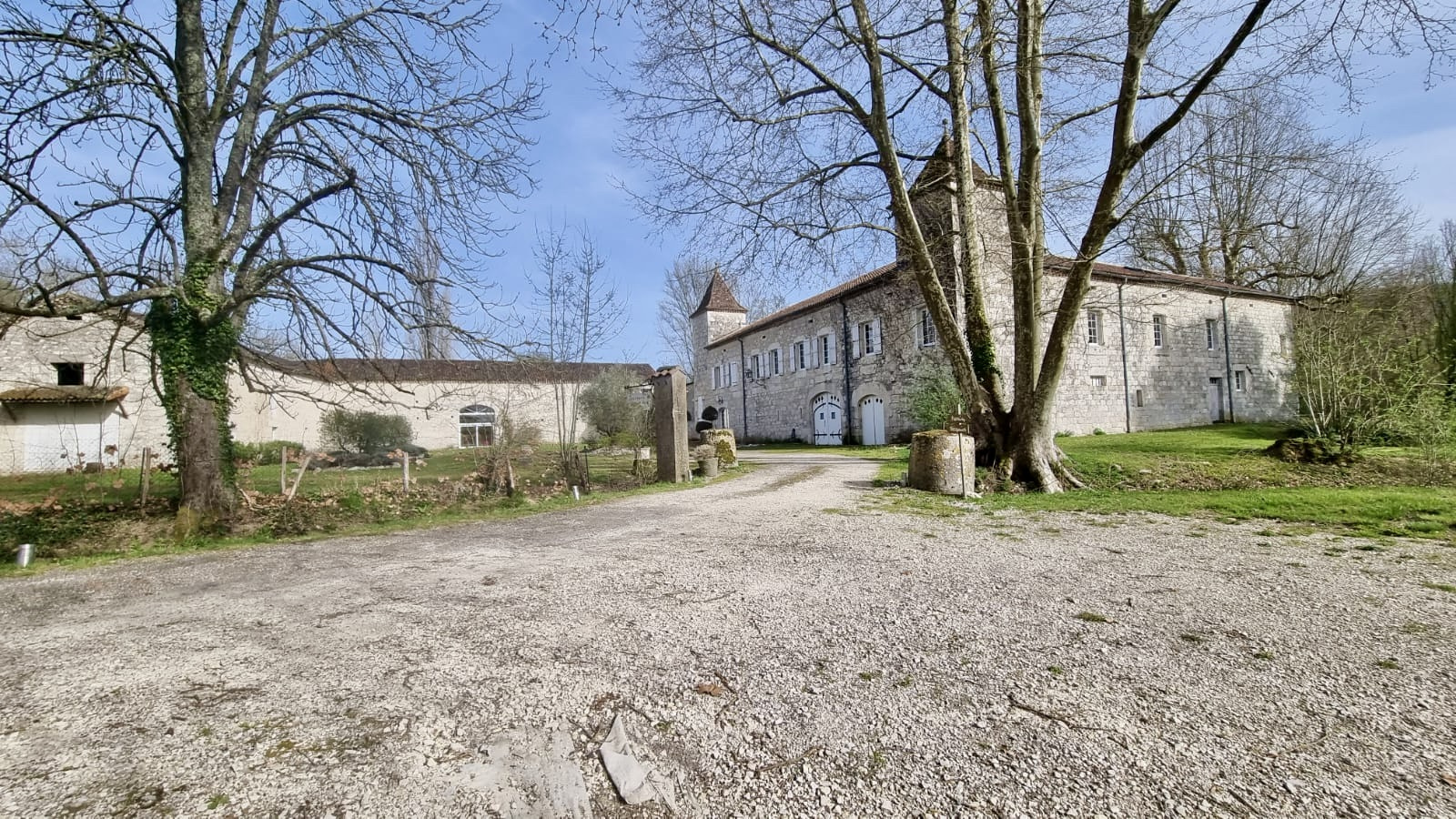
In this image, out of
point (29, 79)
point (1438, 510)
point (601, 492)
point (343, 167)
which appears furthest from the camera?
point (601, 492)

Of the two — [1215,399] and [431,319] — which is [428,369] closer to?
[431,319]

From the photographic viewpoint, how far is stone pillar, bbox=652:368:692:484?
37.6ft

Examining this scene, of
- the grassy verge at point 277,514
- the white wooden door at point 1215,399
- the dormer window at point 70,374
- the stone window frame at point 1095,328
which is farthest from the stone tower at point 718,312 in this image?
the dormer window at point 70,374

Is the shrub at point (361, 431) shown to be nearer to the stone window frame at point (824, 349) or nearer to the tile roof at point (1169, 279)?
the stone window frame at point (824, 349)

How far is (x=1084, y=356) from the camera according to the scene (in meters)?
21.4

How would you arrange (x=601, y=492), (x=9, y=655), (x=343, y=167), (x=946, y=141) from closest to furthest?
(x=9, y=655)
(x=343, y=167)
(x=601, y=492)
(x=946, y=141)

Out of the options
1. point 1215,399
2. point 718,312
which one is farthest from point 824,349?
point 1215,399

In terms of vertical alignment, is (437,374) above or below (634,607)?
above

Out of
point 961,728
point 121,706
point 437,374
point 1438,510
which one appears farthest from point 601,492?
point 1438,510

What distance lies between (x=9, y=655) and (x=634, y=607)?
316 centimetres

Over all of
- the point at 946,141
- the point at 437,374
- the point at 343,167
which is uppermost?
the point at 946,141

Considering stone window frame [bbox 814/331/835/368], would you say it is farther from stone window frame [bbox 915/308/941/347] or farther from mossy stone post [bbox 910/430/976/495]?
mossy stone post [bbox 910/430/976/495]

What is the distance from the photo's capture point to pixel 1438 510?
20.4 feet

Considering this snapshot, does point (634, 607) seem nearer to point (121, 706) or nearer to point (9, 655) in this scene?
point (121, 706)
